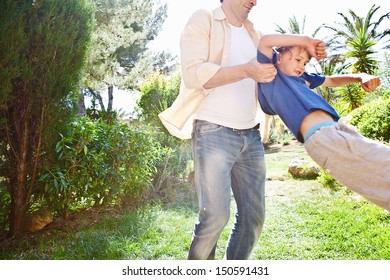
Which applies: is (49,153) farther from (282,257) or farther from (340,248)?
(340,248)

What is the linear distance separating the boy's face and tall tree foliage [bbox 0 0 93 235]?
4.59 feet

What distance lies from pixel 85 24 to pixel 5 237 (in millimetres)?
1321

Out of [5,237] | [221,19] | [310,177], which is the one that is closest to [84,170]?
[5,237]

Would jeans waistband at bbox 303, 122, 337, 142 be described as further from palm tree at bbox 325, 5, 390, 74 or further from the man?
palm tree at bbox 325, 5, 390, 74

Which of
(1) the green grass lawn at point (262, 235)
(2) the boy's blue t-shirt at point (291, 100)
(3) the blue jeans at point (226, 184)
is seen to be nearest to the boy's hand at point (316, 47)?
(2) the boy's blue t-shirt at point (291, 100)

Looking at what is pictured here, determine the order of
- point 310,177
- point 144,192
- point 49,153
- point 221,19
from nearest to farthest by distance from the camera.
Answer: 1. point 221,19
2. point 49,153
3. point 144,192
4. point 310,177

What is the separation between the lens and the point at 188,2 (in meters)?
2.74

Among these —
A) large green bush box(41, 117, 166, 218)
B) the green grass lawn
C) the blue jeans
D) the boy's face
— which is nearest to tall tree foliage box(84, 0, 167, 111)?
large green bush box(41, 117, 166, 218)

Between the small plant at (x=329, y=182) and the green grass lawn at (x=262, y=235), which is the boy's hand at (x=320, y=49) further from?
the small plant at (x=329, y=182)

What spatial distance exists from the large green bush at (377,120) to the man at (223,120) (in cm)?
215

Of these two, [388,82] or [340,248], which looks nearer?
[340,248]

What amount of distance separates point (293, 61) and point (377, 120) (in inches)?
93.5
